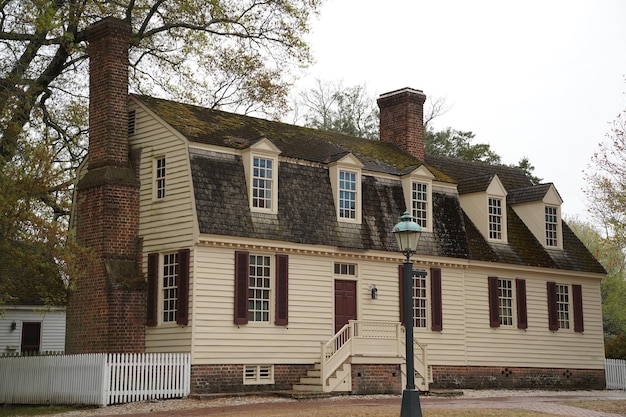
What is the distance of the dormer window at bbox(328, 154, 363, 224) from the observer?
26156mm

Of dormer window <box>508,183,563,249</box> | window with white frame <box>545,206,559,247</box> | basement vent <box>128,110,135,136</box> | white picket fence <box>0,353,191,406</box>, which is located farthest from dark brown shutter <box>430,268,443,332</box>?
basement vent <box>128,110,135,136</box>

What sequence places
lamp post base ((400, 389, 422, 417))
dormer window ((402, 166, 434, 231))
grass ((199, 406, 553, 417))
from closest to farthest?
1. lamp post base ((400, 389, 422, 417))
2. grass ((199, 406, 553, 417))
3. dormer window ((402, 166, 434, 231))

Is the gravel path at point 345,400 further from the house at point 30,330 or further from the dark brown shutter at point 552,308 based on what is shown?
the house at point 30,330

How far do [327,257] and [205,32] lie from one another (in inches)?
419

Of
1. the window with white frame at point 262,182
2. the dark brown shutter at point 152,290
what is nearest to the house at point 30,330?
the dark brown shutter at point 152,290

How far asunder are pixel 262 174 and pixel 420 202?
241 inches

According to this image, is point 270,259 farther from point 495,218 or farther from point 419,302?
point 495,218

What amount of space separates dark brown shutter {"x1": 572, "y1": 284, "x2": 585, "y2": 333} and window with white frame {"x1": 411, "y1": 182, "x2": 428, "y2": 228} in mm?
7232

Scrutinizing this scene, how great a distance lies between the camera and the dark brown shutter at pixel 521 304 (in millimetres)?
29828

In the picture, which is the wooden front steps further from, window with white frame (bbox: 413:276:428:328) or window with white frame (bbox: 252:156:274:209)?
window with white frame (bbox: 252:156:274:209)

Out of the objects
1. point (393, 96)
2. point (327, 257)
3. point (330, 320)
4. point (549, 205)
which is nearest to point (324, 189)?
point (327, 257)

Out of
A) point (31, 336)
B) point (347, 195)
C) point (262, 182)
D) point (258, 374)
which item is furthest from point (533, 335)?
point (31, 336)

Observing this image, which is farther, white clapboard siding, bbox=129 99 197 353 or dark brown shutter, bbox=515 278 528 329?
dark brown shutter, bbox=515 278 528 329

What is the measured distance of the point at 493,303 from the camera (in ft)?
95.7
